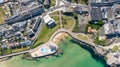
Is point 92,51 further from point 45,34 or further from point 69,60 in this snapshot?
point 45,34

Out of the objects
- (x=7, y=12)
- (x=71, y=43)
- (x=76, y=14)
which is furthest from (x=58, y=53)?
(x=7, y=12)

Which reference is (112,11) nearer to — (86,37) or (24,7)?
A: (86,37)

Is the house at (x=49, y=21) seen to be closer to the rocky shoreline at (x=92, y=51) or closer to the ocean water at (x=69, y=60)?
the ocean water at (x=69, y=60)

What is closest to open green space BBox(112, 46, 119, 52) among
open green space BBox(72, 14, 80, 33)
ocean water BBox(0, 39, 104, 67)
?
ocean water BBox(0, 39, 104, 67)

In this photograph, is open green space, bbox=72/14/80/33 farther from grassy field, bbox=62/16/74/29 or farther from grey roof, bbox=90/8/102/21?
grey roof, bbox=90/8/102/21

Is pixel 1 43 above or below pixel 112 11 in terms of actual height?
below

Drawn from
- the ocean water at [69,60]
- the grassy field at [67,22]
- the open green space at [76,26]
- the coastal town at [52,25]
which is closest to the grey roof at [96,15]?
the coastal town at [52,25]
